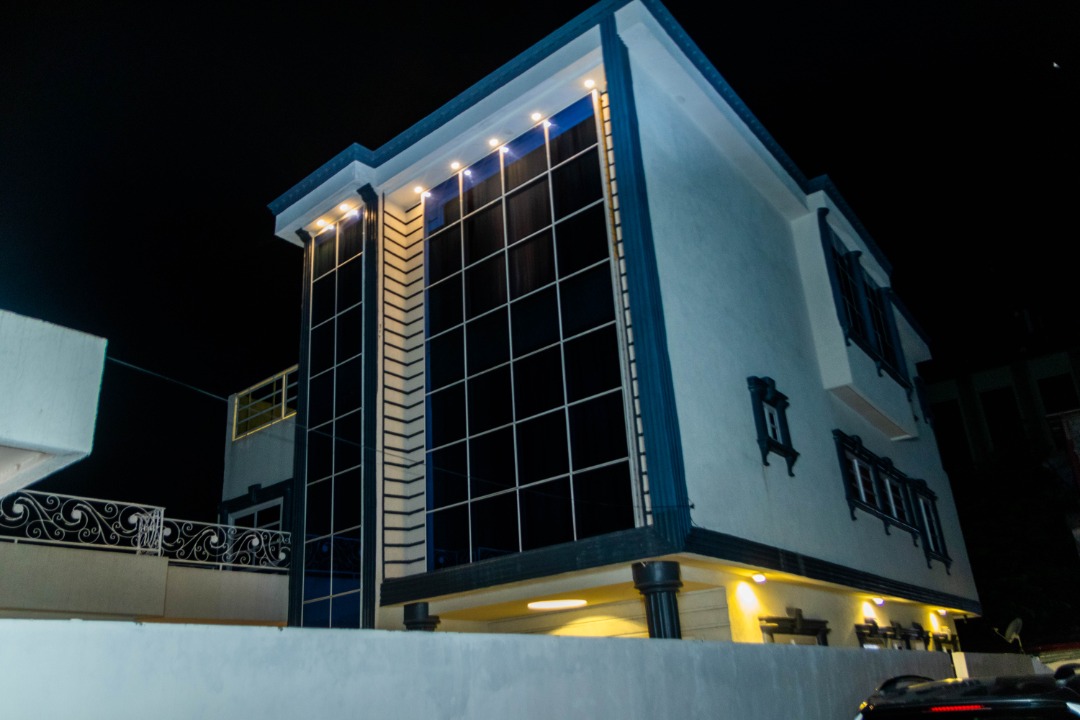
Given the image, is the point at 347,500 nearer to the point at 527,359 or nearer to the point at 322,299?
the point at 527,359

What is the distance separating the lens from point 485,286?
40.5 ft

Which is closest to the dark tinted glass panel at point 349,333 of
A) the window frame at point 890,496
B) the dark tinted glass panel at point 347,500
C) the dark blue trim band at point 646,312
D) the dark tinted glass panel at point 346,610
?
the dark tinted glass panel at point 347,500

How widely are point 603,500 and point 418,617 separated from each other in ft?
11.0

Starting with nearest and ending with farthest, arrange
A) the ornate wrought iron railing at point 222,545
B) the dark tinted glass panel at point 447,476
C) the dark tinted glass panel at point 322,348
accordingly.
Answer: the dark tinted glass panel at point 447,476, the ornate wrought iron railing at point 222,545, the dark tinted glass panel at point 322,348

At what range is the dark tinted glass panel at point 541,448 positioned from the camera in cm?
1064

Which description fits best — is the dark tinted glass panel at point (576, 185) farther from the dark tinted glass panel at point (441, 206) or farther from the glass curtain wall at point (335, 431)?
the glass curtain wall at point (335, 431)

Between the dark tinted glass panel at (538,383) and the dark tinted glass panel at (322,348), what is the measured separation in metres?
3.98

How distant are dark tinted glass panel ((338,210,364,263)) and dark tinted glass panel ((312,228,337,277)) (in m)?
0.23

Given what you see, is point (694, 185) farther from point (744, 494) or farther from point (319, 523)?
point (319, 523)

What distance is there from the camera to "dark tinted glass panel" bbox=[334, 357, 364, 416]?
12914 mm

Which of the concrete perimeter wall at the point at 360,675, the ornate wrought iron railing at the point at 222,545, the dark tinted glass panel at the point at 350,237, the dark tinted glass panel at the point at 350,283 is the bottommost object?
the concrete perimeter wall at the point at 360,675

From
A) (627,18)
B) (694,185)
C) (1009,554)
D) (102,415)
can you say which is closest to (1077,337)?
(1009,554)

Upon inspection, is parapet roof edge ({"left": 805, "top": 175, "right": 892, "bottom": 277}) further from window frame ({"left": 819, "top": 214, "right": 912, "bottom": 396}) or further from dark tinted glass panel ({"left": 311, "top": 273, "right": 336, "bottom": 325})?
dark tinted glass panel ({"left": 311, "top": 273, "right": 336, "bottom": 325})

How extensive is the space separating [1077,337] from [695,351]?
90.7 feet
